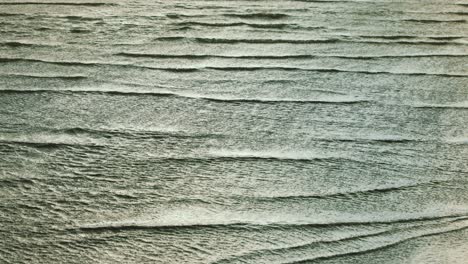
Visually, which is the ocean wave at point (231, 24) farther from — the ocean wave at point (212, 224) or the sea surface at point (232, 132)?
the ocean wave at point (212, 224)


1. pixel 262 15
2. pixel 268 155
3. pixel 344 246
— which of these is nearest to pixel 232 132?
pixel 268 155

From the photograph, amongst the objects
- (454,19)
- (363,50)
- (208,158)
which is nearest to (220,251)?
(208,158)

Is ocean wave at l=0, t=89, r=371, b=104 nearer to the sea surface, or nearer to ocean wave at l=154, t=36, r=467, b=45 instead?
the sea surface

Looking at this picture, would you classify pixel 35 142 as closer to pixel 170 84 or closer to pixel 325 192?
pixel 170 84

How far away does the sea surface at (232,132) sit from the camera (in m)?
0.56

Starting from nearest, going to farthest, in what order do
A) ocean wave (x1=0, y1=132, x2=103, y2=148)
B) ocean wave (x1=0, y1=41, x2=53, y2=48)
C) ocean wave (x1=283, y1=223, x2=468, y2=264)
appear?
ocean wave (x1=283, y1=223, x2=468, y2=264) → ocean wave (x1=0, y1=132, x2=103, y2=148) → ocean wave (x1=0, y1=41, x2=53, y2=48)

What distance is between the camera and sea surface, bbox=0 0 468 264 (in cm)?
56

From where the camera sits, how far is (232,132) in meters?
0.67

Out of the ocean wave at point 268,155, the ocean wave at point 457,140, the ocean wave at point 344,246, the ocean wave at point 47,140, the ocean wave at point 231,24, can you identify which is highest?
the ocean wave at point 231,24

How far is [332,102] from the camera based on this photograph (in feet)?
2.42

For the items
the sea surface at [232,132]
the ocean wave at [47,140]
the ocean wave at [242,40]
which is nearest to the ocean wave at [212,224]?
the sea surface at [232,132]

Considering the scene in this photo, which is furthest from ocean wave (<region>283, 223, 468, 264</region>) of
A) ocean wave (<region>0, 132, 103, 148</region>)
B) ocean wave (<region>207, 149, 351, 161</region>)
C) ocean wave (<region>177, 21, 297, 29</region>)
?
ocean wave (<region>177, 21, 297, 29</region>)

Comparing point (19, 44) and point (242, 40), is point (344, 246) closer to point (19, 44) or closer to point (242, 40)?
point (242, 40)

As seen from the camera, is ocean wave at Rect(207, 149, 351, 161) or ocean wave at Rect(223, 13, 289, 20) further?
ocean wave at Rect(223, 13, 289, 20)
